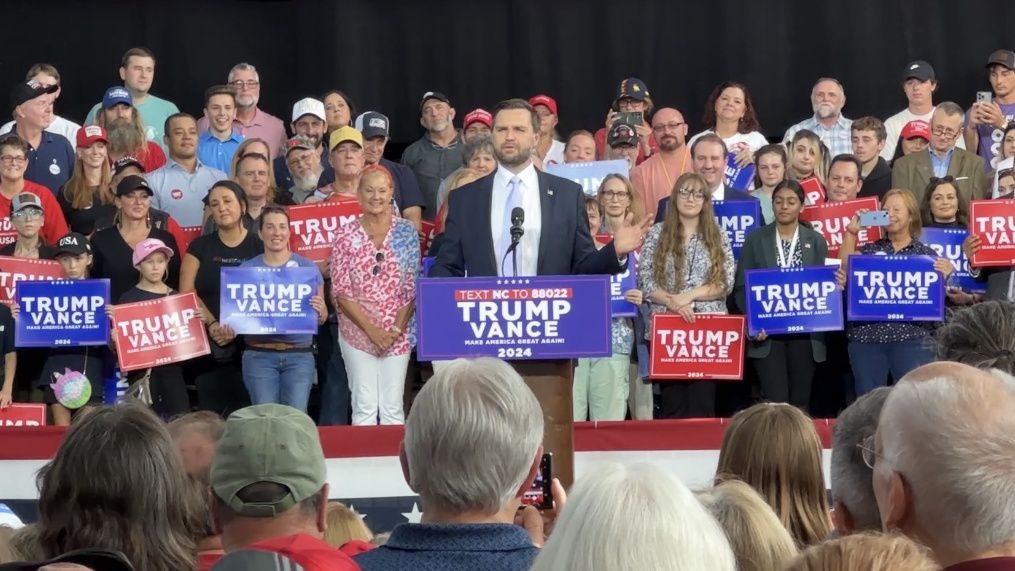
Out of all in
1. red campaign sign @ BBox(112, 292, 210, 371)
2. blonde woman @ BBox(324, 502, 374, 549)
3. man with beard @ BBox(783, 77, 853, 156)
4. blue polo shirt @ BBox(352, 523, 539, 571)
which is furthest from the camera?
man with beard @ BBox(783, 77, 853, 156)

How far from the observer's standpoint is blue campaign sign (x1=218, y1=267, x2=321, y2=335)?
32.6 ft

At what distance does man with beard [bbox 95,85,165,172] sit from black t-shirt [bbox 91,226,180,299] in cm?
125

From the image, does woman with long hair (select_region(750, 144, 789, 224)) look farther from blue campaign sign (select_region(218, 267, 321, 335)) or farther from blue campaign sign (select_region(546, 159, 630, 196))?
blue campaign sign (select_region(218, 267, 321, 335))

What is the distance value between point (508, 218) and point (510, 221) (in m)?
0.09

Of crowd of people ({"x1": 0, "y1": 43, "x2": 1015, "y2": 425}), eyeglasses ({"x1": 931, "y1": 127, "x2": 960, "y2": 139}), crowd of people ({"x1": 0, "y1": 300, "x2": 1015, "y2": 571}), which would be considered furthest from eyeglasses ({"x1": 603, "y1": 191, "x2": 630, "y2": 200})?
crowd of people ({"x1": 0, "y1": 300, "x2": 1015, "y2": 571})

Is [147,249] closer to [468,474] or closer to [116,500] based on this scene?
[116,500]

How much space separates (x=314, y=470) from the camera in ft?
10.8

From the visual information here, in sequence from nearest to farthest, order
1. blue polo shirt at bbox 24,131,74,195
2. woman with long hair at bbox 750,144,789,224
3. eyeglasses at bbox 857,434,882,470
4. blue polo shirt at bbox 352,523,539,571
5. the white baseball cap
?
1. eyeglasses at bbox 857,434,882,470
2. blue polo shirt at bbox 352,523,539,571
3. woman with long hair at bbox 750,144,789,224
4. blue polo shirt at bbox 24,131,74,195
5. the white baseball cap

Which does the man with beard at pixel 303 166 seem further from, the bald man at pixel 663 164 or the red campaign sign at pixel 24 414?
the red campaign sign at pixel 24 414

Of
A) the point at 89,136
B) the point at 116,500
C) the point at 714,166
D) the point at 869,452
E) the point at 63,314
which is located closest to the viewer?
the point at 869,452

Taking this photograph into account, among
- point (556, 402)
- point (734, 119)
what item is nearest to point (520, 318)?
point (556, 402)

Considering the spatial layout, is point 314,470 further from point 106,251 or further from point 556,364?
point 106,251

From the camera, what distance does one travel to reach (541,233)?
754 centimetres

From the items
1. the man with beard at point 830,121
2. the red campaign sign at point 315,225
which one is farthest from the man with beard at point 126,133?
the man with beard at point 830,121
